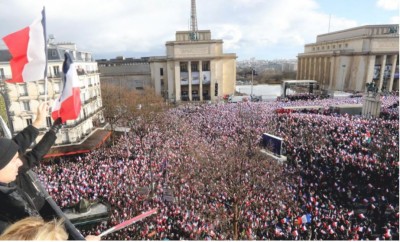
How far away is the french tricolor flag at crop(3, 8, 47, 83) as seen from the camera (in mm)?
4977

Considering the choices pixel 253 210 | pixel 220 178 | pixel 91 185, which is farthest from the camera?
pixel 220 178

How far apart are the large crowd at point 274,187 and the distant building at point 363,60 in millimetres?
38846

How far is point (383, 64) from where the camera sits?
2137 inches

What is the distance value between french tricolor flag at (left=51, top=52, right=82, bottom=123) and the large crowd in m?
7.76

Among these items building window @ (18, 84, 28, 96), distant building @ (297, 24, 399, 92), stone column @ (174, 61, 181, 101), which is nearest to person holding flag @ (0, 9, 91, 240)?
building window @ (18, 84, 28, 96)

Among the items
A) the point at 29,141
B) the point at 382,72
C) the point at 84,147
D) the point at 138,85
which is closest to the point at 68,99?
the point at 29,141

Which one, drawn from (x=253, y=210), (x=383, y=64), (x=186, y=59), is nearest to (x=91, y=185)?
(x=253, y=210)

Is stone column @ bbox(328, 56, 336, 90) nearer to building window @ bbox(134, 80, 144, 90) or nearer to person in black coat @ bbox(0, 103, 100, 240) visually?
building window @ bbox(134, 80, 144, 90)

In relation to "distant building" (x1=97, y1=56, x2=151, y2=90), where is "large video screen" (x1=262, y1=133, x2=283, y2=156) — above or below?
below

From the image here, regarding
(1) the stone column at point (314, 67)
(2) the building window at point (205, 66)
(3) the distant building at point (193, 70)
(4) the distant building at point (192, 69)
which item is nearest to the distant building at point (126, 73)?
(3) the distant building at point (193, 70)

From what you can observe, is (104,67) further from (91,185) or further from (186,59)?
(91,185)

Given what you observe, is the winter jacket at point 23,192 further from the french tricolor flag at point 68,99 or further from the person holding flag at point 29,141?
the french tricolor flag at point 68,99

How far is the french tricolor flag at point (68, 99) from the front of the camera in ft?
15.0

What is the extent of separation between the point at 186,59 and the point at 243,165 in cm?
3771
